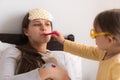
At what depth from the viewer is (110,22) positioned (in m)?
1.24

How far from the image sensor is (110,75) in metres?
1.25

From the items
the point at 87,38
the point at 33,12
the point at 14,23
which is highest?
the point at 33,12

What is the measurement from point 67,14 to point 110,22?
0.80 metres

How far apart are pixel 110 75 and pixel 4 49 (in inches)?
30.1

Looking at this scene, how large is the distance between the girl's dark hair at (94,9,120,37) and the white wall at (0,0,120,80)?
2.14ft

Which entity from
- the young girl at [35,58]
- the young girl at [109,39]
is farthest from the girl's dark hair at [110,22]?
the young girl at [35,58]

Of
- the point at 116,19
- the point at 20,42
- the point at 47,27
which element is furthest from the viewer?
the point at 20,42

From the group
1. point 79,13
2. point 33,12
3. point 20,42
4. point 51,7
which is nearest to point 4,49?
point 20,42

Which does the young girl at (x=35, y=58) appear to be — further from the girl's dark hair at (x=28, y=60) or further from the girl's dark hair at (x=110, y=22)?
the girl's dark hair at (x=110, y=22)

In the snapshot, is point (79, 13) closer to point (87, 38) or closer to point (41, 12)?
point (87, 38)

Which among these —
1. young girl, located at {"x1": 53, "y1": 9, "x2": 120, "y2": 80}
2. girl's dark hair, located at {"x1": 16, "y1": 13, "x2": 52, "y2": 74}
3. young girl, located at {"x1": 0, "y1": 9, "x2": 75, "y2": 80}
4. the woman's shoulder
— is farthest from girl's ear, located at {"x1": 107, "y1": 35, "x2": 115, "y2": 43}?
the woman's shoulder

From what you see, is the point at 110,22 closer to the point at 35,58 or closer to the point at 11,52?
the point at 35,58

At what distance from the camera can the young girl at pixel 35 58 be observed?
137cm

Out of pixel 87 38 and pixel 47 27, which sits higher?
pixel 47 27
